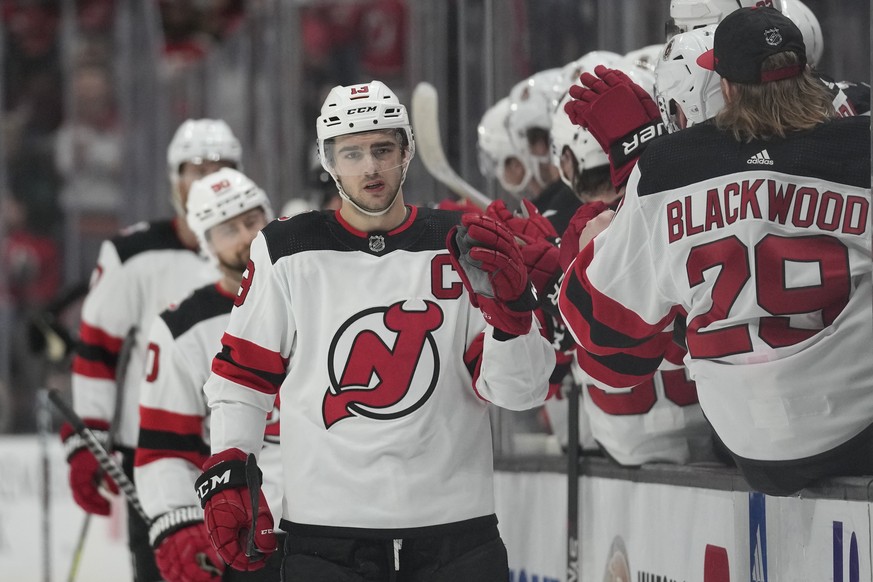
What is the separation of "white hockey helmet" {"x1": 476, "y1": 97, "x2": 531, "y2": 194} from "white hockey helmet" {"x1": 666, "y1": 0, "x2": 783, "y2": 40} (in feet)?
2.84

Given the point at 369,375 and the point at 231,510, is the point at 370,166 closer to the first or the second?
the point at 369,375

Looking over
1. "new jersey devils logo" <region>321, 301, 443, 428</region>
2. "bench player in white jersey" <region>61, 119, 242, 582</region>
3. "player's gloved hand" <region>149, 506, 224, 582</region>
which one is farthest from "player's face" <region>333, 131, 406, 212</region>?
"bench player in white jersey" <region>61, 119, 242, 582</region>

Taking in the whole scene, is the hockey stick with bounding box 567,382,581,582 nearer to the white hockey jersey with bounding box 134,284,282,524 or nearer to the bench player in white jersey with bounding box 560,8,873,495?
the white hockey jersey with bounding box 134,284,282,524

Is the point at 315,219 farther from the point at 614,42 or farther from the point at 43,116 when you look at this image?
the point at 43,116

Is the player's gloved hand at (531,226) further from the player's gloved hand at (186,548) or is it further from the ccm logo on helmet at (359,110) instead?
the player's gloved hand at (186,548)

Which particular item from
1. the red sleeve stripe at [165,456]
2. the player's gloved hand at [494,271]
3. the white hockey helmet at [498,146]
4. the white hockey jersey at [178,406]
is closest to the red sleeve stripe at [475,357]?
the player's gloved hand at [494,271]

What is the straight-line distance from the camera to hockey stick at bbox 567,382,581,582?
128 inches

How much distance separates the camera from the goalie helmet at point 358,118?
8.82 ft

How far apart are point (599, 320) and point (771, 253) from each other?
363mm

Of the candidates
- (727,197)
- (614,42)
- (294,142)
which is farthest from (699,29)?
(294,142)

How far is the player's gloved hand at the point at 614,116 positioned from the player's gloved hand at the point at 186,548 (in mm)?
1164

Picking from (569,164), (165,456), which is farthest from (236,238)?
(569,164)

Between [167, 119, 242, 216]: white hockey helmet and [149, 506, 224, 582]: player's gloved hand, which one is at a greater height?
[167, 119, 242, 216]: white hockey helmet

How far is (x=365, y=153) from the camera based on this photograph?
8.81ft
